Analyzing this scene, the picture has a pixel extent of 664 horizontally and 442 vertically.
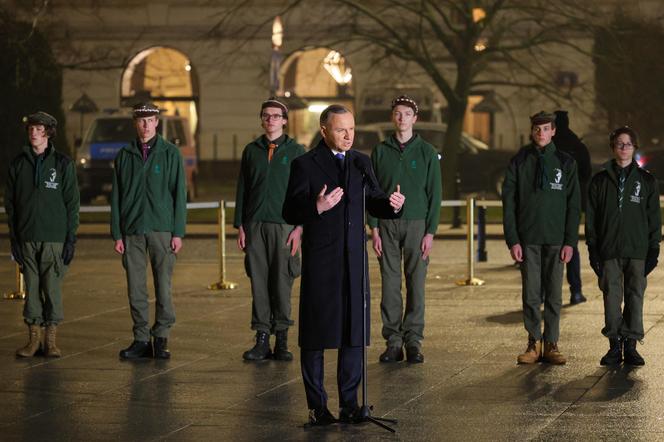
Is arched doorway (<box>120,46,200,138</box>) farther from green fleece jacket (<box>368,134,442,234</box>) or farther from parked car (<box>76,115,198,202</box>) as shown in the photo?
green fleece jacket (<box>368,134,442,234</box>)

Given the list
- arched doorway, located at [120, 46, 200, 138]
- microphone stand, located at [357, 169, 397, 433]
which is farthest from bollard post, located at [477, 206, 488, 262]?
arched doorway, located at [120, 46, 200, 138]

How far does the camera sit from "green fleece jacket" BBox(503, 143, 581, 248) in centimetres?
1202

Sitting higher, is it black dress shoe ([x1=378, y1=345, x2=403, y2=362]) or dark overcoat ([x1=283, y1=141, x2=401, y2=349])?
dark overcoat ([x1=283, y1=141, x2=401, y2=349])

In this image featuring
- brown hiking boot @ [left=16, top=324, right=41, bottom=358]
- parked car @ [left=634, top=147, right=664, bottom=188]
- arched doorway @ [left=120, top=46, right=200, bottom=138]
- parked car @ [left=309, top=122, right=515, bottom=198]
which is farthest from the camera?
arched doorway @ [left=120, top=46, right=200, bottom=138]

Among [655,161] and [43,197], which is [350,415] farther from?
[655,161]

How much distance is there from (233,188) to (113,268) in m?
25.1

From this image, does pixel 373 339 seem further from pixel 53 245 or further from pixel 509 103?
pixel 509 103

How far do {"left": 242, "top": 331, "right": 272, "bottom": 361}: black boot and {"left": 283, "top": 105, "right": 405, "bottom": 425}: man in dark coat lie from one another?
8.99 feet

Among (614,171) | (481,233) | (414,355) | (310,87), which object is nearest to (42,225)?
(414,355)

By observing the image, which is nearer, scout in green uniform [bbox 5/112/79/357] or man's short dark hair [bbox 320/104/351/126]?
man's short dark hair [bbox 320/104/351/126]

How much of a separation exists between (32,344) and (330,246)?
12.8 feet

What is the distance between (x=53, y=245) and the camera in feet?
41.0

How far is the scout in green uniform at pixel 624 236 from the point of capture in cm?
1200

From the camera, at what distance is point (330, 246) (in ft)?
31.1
